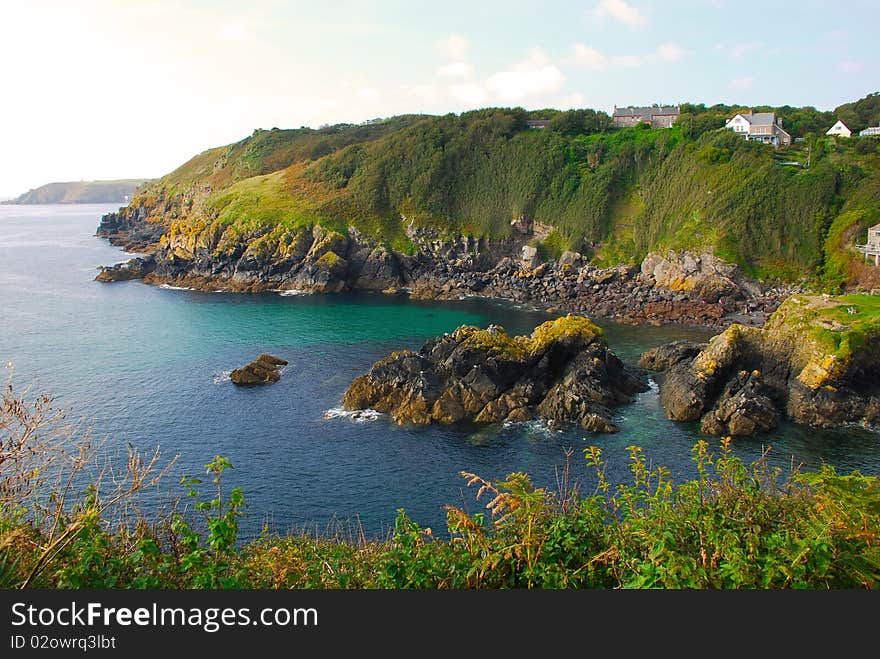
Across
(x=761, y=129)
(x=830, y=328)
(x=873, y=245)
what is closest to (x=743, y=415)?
(x=830, y=328)

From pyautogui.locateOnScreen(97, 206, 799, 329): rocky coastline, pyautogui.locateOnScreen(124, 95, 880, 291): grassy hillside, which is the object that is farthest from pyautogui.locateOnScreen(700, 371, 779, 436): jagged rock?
pyautogui.locateOnScreen(124, 95, 880, 291): grassy hillside

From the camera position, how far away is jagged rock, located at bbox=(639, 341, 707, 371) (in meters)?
52.5

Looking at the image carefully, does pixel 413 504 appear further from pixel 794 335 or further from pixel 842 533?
pixel 794 335

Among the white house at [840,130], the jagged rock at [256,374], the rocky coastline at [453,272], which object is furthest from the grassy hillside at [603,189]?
the jagged rock at [256,374]

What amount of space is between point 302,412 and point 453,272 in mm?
52548

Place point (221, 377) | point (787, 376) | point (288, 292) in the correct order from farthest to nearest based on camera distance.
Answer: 1. point (288, 292)
2. point (221, 377)
3. point (787, 376)

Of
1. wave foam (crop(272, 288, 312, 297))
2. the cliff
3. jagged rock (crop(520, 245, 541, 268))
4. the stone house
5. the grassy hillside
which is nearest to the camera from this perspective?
the cliff

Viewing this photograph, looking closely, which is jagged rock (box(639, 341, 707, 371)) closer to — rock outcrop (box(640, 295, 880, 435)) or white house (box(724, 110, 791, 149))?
rock outcrop (box(640, 295, 880, 435))

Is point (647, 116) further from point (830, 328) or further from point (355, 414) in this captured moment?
point (355, 414)

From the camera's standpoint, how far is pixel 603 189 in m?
99.1

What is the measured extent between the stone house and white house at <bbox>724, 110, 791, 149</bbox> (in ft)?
53.6

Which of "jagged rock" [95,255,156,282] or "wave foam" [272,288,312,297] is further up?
"jagged rock" [95,255,156,282]

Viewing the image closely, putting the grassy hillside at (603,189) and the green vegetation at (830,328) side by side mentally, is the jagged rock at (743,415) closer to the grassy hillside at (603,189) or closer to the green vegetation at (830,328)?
the green vegetation at (830,328)

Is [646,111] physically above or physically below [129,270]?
above
